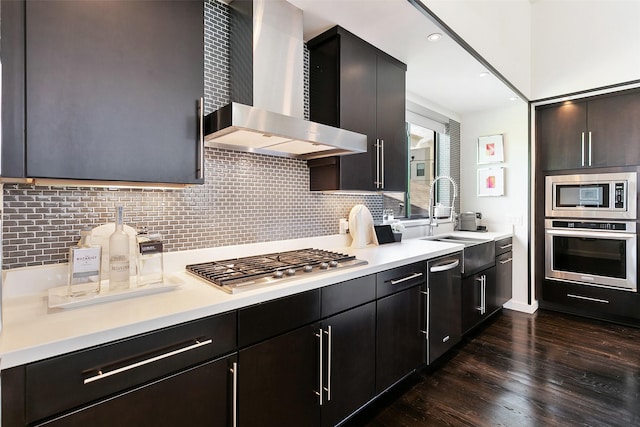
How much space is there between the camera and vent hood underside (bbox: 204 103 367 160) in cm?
142

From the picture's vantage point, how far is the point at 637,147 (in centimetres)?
306

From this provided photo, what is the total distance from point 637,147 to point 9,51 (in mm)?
4460

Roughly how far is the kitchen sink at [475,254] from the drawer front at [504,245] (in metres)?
0.14

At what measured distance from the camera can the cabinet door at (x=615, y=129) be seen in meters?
3.08

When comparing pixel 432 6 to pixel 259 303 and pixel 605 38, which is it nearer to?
pixel 259 303

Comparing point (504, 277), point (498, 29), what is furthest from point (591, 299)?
point (498, 29)

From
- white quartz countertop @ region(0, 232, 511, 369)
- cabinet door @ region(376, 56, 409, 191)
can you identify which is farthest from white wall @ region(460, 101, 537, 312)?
white quartz countertop @ region(0, 232, 511, 369)

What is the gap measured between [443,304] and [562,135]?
2.53m

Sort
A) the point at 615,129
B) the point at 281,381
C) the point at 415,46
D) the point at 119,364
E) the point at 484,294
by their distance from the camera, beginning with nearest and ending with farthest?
the point at 119,364
the point at 281,381
the point at 415,46
the point at 484,294
the point at 615,129

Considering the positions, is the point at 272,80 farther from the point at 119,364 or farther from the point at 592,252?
the point at 592,252

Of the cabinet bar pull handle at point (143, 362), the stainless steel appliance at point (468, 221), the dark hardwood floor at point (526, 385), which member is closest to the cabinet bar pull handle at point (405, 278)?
the dark hardwood floor at point (526, 385)

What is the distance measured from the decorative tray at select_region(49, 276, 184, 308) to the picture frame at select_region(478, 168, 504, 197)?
3665mm

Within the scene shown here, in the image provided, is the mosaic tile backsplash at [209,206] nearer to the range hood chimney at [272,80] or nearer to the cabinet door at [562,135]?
the range hood chimney at [272,80]

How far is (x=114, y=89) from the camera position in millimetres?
1186
